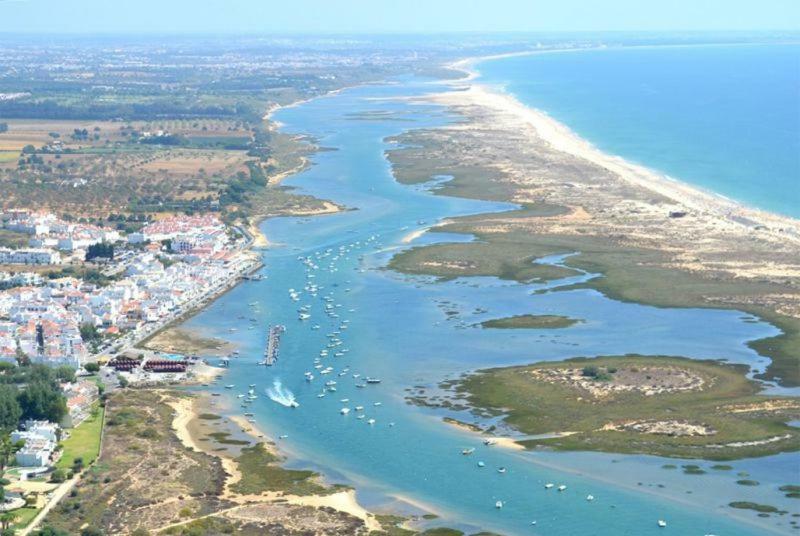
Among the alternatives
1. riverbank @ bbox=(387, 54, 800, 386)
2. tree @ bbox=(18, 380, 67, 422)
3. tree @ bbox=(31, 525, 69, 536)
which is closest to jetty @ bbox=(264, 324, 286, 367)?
tree @ bbox=(18, 380, 67, 422)

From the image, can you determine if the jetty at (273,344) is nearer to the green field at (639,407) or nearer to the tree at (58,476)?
the green field at (639,407)

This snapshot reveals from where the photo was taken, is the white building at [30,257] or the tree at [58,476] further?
the white building at [30,257]

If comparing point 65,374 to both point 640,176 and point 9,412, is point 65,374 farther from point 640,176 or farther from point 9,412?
point 640,176

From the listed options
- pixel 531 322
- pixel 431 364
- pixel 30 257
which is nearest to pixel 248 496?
pixel 431 364

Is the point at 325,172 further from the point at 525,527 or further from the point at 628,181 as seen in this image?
the point at 525,527

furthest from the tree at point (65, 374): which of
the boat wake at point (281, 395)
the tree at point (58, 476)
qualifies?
the tree at point (58, 476)

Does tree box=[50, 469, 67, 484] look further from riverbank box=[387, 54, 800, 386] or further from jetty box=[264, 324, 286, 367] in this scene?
riverbank box=[387, 54, 800, 386]
